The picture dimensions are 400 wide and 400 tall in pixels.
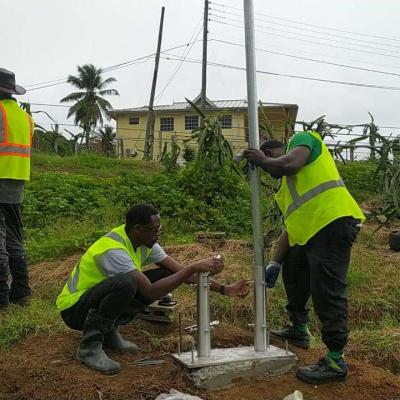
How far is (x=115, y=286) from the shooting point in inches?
121

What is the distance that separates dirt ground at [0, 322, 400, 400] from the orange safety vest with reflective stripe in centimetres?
144

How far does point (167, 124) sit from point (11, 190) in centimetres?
3371

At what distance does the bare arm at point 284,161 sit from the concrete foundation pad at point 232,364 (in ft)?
3.61

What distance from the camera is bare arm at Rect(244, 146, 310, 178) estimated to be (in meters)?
3.16

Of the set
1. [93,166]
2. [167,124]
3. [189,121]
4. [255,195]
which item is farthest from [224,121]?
[255,195]

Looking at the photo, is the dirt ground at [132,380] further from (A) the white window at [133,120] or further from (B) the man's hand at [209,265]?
(A) the white window at [133,120]

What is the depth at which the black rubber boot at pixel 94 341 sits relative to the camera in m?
3.14

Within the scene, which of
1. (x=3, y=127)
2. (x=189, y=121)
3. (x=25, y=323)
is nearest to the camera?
(x=25, y=323)

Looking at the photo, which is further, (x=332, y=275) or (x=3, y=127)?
(x=3, y=127)

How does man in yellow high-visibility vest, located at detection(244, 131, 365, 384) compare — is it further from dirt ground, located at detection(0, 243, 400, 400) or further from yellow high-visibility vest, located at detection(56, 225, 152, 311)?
yellow high-visibility vest, located at detection(56, 225, 152, 311)

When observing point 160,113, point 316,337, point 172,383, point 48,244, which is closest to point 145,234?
point 172,383

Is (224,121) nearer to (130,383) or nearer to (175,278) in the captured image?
(175,278)

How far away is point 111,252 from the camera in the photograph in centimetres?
319

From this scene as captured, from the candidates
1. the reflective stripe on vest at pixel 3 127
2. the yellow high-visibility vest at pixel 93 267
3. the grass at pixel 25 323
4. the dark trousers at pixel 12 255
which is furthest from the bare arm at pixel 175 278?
the reflective stripe on vest at pixel 3 127
